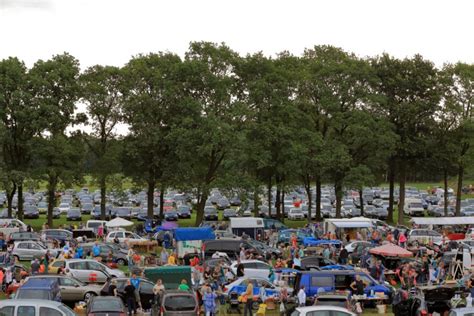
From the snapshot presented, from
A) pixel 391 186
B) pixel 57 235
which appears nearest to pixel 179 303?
pixel 57 235

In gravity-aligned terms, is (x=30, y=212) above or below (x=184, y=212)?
below

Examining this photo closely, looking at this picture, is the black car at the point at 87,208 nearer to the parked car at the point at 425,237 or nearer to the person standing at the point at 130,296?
the parked car at the point at 425,237

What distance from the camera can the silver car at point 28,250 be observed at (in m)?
37.9

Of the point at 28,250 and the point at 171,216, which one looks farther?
the point at 171,216

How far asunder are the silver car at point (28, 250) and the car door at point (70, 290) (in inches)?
465

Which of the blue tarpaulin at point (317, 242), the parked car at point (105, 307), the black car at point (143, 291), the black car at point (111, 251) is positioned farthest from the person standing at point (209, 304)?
the blue tarpaulin at point (317, 242)

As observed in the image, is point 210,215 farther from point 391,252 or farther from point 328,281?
point 328,281

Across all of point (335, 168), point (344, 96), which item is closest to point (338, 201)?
point (335, 168)

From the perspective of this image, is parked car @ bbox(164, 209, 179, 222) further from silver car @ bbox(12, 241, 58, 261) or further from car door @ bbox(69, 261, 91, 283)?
car door @ bbox(69, 261, 91, 283)

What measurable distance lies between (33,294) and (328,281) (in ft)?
Answer: 34.0

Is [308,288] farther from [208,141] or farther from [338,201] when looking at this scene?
[338,201]

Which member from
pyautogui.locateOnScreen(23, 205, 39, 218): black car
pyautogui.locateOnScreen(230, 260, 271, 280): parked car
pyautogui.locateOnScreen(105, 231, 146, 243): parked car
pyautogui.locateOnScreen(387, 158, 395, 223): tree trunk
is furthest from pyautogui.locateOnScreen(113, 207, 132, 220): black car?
pyautogui.locateOnScreen(230, 260, 271, 280): parked car

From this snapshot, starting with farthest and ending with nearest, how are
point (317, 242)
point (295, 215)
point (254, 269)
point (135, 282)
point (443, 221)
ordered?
point (295, 215) → point (443, 221) → point (317, 242) → point (254, 269) → point (135, 282)

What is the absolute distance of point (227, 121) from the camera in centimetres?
5516
